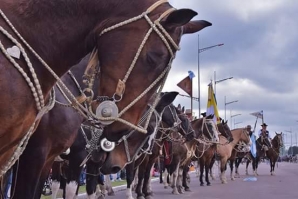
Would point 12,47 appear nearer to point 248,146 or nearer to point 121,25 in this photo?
point 121,25

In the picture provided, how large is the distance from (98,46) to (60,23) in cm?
27

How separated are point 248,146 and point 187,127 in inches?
503

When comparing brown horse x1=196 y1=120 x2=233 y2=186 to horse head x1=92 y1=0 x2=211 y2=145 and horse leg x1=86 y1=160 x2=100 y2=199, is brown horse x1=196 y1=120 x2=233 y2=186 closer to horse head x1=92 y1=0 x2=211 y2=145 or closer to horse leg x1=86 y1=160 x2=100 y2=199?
horse leg x1=86 y1=160 x2=100 y2=199

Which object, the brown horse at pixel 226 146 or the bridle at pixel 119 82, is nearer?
the bridle at pixel 119 82

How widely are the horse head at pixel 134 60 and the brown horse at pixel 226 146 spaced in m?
20.5

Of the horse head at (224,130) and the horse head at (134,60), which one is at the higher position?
the horse head at (224,130)

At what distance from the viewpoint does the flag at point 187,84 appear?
21.1m

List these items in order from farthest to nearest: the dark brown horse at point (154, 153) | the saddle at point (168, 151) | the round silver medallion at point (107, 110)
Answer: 1. the saddle at point (168, 151)
2. the dark brown horse at point (154, 153)
3. the round silver medallion at point (107, 110)

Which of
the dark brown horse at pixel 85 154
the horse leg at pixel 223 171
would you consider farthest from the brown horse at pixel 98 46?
the horse leg at pixel 223 171

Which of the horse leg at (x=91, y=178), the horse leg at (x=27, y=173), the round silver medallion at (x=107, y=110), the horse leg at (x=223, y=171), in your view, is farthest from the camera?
the horse leg at (x=223, y=171)

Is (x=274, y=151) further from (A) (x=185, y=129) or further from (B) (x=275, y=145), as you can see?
(A) (x=185, y=129)

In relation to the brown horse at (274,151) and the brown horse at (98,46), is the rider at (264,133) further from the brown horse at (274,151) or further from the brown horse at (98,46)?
the brown horse at (98,46)

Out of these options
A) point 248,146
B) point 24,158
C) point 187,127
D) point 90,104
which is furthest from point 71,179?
point 248,146

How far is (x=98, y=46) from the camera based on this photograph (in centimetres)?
276
